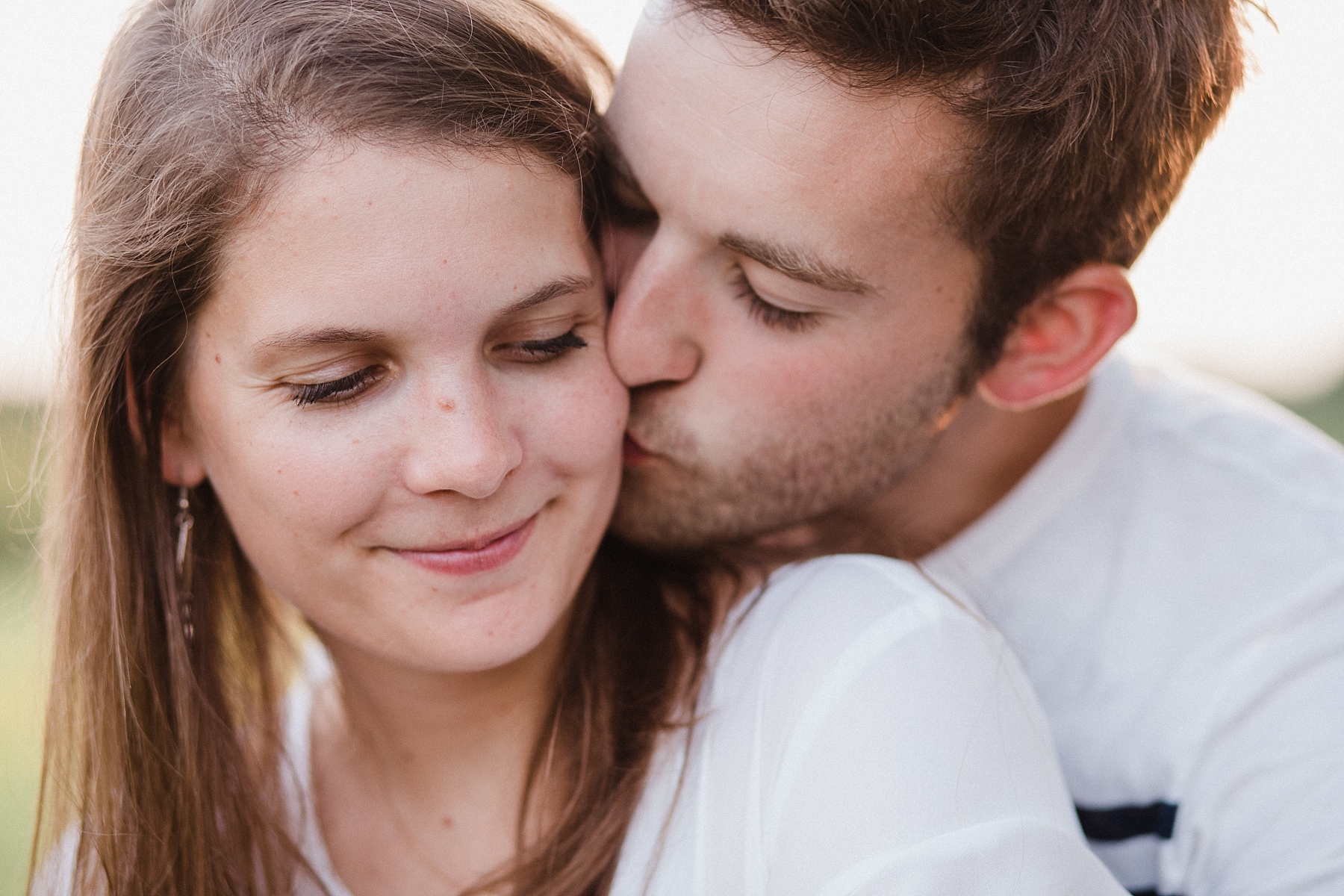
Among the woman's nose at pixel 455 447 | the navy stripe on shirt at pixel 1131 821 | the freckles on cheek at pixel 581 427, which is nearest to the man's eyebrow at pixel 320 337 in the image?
the woman's nose at pixel 455 447

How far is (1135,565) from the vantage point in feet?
8.04

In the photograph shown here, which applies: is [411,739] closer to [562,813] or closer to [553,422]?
[562,813]

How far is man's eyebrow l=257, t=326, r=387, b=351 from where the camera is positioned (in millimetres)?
1626

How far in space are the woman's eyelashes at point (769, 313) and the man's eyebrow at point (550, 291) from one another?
404mm

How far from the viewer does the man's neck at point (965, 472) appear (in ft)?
8.50

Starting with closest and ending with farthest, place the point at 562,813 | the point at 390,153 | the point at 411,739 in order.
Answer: the point at 390,153 < the point at 562,813 < the point at 411,739

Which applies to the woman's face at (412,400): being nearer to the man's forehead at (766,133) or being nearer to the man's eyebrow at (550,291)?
the man's eyebrow at (550,291)

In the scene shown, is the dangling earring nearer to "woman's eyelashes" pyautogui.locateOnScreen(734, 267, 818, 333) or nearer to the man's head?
the man's head

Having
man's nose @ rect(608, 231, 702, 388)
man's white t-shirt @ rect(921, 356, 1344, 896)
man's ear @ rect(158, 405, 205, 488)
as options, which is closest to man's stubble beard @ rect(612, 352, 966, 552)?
man's nose @ rect(608, 231, 702, 388)

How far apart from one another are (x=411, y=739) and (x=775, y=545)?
32.4 inches

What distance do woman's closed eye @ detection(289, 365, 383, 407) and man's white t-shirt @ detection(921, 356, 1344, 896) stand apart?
43.6 inches

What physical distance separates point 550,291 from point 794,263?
506mm

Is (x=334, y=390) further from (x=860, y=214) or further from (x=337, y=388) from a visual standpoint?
(x=860, y=214)

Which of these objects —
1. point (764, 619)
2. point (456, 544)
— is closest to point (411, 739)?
point (456, 544)
